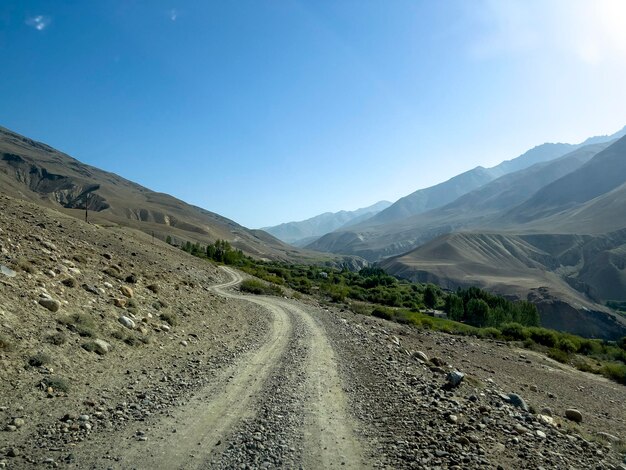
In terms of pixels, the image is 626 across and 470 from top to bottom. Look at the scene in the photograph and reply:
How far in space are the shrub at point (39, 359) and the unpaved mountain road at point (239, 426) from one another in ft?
13.5

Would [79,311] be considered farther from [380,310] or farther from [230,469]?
[380,310]

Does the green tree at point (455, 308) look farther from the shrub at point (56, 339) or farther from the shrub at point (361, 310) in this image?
the shrub at point (56, 339)

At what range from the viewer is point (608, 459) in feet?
35.1

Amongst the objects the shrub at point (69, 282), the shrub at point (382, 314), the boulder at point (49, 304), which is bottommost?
the shrub at point (382, 314)

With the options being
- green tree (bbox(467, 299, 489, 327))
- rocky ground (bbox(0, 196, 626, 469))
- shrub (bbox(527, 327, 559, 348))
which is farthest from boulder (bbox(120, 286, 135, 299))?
green tree (bbox(467, 299, 489, 327))

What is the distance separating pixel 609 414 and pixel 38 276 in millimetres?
30173

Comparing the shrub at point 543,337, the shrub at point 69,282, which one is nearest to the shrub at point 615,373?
the shrub at point 543,337

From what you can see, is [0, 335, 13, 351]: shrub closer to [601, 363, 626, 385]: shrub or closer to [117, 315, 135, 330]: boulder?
[117, 315, 135, 330]: boulder

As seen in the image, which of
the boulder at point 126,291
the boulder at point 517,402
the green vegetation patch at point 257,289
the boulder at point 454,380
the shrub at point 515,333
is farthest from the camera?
the shrub at point 515,333

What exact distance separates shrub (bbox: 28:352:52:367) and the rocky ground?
41 millimetres

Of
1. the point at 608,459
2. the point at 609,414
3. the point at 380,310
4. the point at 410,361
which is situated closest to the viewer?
the point at 608,459

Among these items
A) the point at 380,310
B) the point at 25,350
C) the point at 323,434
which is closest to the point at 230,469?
the point at 323,434

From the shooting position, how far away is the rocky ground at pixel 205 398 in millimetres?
8672

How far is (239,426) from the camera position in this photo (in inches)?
398
